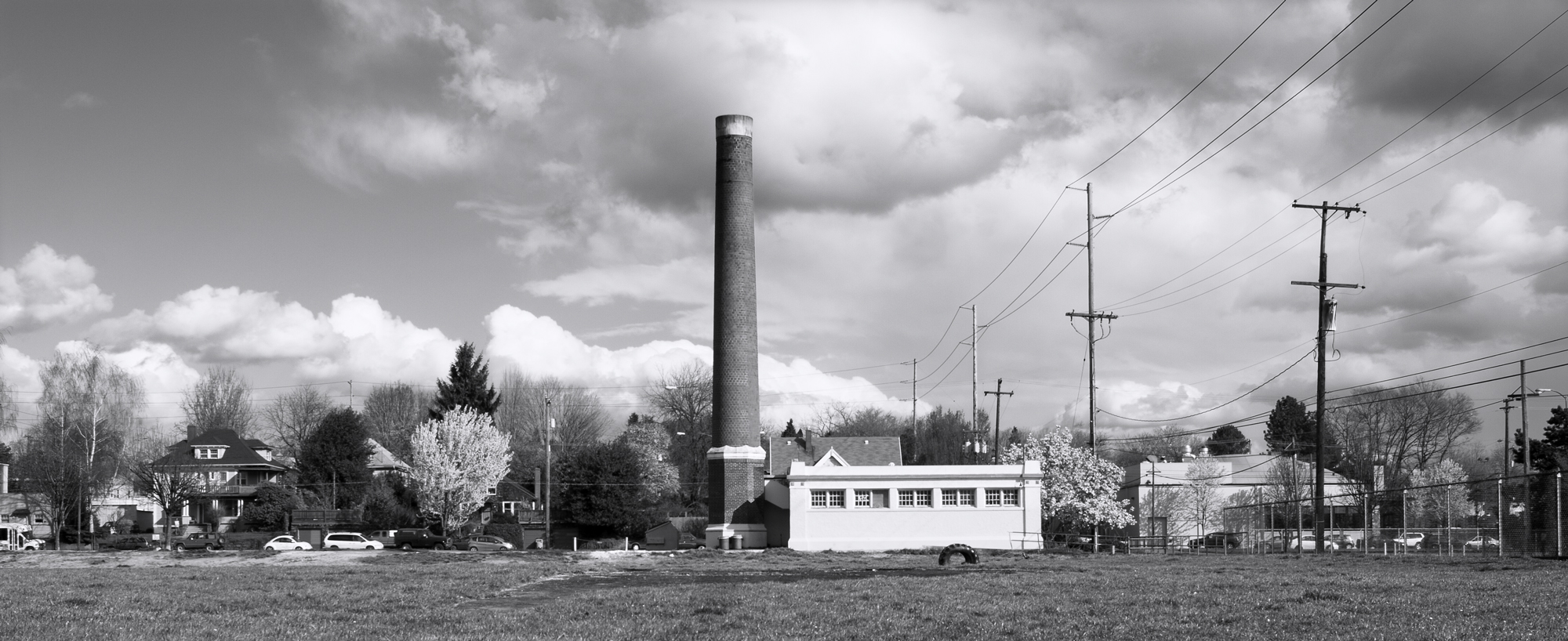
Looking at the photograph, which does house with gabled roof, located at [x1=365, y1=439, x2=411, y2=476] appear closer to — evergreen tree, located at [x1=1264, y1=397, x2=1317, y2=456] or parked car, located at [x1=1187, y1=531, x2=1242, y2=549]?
parked car, located at [x1=1187, y1=531, x2=1242, y2=549]

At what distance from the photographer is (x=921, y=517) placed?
56781 millimetres

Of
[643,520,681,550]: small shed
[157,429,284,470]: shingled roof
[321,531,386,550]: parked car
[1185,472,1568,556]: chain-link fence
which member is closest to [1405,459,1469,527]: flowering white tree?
[1185,472,1568,556]: chain-link fence

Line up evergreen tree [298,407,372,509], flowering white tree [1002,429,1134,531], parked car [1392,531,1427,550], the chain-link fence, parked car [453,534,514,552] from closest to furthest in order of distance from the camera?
the chain-link fence → parked car [1392,531,1427,550] → parked car [453,534,514,552] → flowering white tree [1002,429,1134,531] → evergreen tree [298,407,372,509]

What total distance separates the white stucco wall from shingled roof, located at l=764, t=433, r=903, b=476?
16.2 m

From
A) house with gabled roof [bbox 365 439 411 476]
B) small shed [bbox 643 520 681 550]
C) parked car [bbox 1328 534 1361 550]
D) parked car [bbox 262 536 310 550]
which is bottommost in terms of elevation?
small shed [bbox 643 520 681 550]

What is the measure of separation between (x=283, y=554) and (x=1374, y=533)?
48.0 metres

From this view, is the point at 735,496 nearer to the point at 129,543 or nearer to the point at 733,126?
the point at 733,126

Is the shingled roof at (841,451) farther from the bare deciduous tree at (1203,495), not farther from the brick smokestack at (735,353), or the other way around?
the bare deciduous tree at (1203,495)

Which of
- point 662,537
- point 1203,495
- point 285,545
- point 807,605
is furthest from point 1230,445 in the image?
point 807,605

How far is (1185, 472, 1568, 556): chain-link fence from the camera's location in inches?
1371

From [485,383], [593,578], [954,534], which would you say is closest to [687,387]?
[485,383]

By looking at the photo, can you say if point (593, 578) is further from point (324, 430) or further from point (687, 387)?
point (687, 387)

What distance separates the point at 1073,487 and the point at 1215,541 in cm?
843

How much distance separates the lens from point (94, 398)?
77250 millimetres
